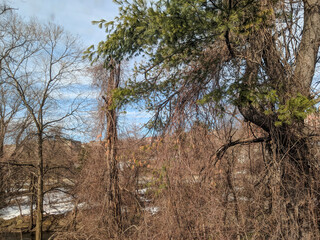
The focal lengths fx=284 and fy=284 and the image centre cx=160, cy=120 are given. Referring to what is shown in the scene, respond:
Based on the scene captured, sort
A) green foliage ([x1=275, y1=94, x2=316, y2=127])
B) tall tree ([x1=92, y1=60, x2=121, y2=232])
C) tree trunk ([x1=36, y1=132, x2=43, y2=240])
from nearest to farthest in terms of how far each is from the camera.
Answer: green foliage ([x1=275, y1=94, x2=316, y2=127]) < tall tree ([x1=92, y1=60, x2=121, y2=232]) < tree trunk ([x1=36, y1=132, x2=43, y2=240])

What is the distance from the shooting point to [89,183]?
414 inches

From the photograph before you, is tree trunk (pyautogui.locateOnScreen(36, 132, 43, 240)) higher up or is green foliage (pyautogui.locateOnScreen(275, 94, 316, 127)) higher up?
green foliage (pyautogui.locateOnScreen(275, 94, 316, 127))

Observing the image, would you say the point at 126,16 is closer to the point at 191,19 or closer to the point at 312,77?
the point at 191,19

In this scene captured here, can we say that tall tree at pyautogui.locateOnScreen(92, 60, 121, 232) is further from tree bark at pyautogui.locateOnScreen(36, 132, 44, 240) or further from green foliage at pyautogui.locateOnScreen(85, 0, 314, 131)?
tree bark at pyautogui.locateOnScreen(36, 132, 44, 240)

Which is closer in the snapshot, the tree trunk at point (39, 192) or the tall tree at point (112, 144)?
the tall tree at point (112, 144)

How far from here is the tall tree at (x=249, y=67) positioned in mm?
4262

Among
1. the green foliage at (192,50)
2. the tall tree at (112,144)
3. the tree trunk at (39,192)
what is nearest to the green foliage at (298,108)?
the green foliage at (192,50)

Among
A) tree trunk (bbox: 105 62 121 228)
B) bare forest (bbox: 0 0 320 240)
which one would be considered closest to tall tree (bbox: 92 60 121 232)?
tree trunk (bbox: 105 62 121 228)

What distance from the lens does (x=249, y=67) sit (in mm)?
4895

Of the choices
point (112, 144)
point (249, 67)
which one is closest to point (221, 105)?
point (249, 67)

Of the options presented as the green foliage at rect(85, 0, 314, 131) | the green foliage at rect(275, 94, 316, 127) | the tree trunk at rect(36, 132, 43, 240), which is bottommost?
the tree trunk at rect(36, 132, 43, 240)

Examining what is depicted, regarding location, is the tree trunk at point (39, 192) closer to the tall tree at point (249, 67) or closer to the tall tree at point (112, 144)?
the tall tree at point (112, 144)

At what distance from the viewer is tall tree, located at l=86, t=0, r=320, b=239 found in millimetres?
4262

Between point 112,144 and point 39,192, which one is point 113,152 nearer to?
point 112,144
